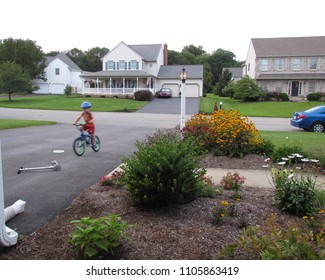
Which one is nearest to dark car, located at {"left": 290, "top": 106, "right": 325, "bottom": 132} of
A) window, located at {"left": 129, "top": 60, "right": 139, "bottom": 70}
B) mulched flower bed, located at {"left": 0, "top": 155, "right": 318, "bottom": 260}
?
mulched flower bed, located at {"left": 0, "top": 155, "right": 318, "bottom": 260}

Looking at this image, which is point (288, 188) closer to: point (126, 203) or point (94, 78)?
point (126, 203)

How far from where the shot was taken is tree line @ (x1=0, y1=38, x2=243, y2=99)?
1684 inches

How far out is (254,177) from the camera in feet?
23.7

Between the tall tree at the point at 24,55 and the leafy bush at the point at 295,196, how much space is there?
205 feet

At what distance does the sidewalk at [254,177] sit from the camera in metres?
6.63

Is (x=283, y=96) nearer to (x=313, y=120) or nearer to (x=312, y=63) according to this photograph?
(x=312, y=63)

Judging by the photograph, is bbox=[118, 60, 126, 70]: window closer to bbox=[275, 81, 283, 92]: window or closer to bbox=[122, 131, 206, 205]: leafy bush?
bbox=[275, 81, 283, 92]: window

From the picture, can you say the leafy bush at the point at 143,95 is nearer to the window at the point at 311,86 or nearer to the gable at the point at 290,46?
the gable at the point at 290,46

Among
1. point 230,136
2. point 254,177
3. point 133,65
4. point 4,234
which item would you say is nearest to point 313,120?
point 230,136

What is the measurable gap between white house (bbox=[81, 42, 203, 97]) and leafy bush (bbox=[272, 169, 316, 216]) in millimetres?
43325

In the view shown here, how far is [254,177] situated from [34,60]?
210ft

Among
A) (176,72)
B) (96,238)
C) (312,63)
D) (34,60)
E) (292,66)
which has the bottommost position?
(96,238)

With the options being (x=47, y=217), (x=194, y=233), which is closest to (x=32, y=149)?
(x=47, y=217)
